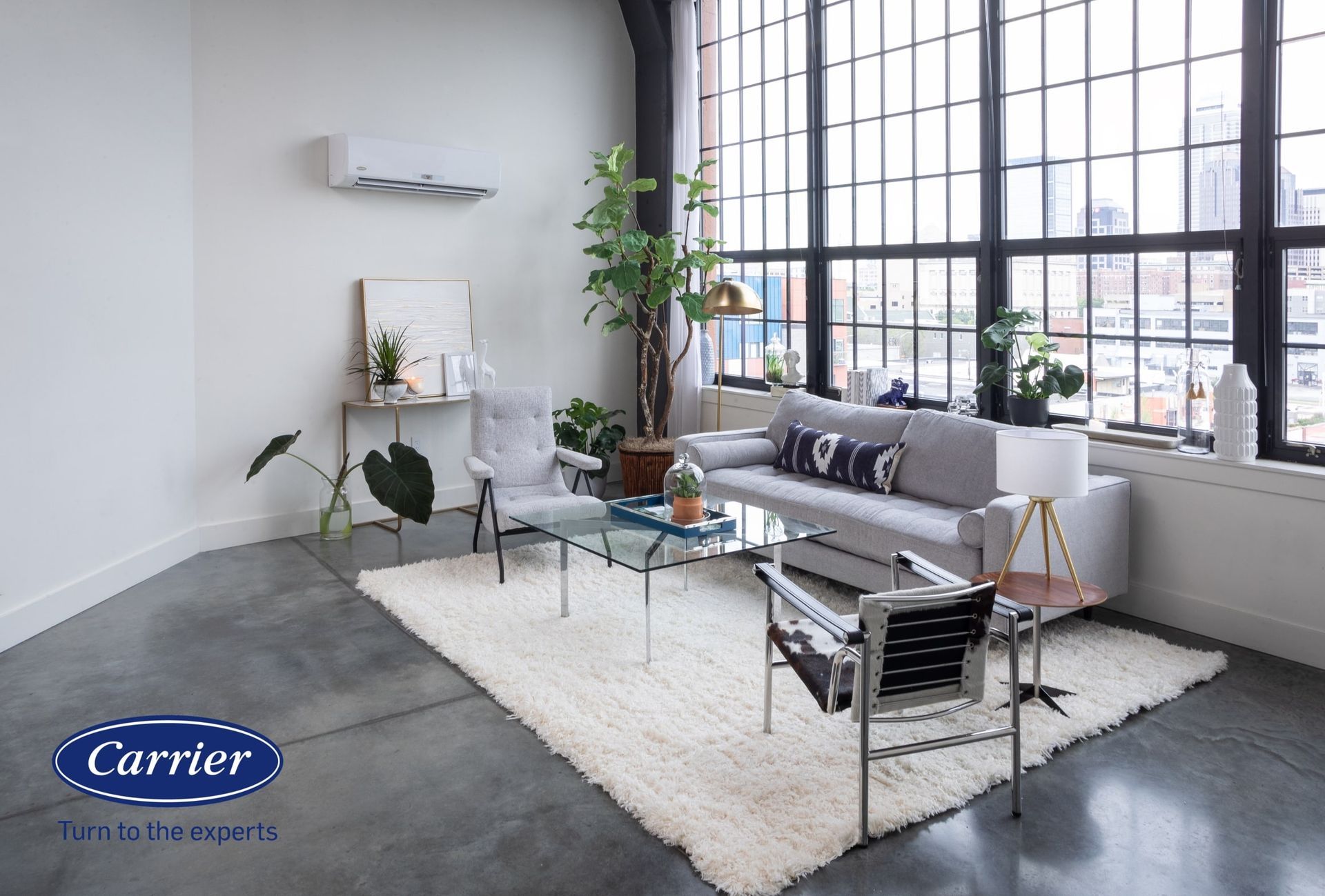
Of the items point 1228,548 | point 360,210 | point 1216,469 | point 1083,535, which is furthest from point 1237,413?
point 360,210

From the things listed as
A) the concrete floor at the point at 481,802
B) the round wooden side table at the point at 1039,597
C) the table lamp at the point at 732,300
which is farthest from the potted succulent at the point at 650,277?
the round wooden side table at the point at 1039,597

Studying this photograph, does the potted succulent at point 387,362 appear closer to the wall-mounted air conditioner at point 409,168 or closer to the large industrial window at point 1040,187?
the wall-mounted air conditioner at point 409,168

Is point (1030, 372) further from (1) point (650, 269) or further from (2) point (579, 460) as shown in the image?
(1) point (650, 269)

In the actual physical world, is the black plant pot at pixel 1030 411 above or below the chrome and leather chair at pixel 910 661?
above

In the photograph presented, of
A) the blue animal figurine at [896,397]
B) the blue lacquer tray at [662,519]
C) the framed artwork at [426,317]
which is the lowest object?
the blue lacquer tray at [662,519]

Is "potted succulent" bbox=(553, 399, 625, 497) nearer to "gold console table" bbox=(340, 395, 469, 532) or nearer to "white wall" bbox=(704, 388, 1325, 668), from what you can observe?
"gold console table" bbox=(340, 395, 469, 532)

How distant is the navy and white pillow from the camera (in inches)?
208

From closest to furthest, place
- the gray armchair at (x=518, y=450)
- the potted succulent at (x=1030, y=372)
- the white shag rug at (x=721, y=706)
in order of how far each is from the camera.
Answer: the white shag rug at (x=721, y=706) < the potted succulent at (x=1030, y=372) < the gray armchair at (x=518, y=450)

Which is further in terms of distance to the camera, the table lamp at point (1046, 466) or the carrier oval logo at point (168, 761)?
the table lamp at point (1046, 466)

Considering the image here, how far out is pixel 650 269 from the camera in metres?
7.89

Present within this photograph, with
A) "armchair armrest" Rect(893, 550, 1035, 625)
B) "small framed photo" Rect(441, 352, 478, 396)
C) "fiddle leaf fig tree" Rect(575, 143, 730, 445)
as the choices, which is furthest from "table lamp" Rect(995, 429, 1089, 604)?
"small framed photo" Rect(441, 352, 478, 396)

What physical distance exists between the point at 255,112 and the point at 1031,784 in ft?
18.8

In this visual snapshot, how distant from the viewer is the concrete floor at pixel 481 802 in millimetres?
2646

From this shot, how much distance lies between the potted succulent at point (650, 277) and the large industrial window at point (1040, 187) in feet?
1.45
